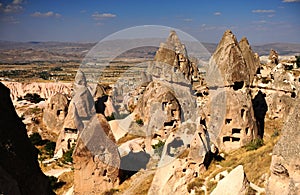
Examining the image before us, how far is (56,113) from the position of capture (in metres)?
20.7

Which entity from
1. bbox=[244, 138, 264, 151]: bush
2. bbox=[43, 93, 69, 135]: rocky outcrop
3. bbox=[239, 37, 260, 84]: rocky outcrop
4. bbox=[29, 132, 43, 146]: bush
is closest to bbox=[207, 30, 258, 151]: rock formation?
bbox=[244, 138, 264, 151]: bush

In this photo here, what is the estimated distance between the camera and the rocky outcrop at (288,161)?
509 cm

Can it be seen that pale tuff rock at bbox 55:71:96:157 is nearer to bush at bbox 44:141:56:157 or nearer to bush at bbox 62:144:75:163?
bush at bbox 44:141:56:157

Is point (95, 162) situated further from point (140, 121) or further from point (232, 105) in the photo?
point (140, 121)

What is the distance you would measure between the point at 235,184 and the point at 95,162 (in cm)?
472

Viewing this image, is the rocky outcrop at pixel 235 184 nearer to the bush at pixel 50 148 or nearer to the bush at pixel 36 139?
the bush at pixel 50 148

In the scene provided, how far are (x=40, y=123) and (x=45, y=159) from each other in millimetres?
5597

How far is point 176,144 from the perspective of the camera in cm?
1075

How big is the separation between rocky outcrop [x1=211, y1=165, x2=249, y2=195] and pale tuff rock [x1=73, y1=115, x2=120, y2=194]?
4.07m

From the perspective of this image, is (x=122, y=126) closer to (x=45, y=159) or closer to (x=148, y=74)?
(x=45, y=159)

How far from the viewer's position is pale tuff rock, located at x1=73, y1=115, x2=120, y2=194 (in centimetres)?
1010

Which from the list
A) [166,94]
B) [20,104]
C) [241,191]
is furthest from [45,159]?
[20,104]

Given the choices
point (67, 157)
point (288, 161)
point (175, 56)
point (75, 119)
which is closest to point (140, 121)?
point (75, 119)

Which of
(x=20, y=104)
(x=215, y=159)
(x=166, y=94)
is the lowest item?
(x=20, y=104)
